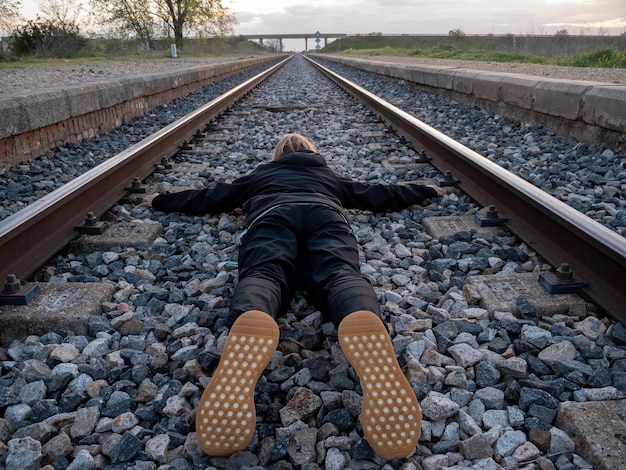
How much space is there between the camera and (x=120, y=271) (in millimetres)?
2637

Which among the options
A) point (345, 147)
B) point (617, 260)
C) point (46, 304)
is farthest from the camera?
point (345, 147)

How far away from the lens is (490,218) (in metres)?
3.11

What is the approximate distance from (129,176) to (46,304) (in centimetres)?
189

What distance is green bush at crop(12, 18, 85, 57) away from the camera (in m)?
20.8

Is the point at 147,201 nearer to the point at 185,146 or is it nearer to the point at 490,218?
the point at 185,146

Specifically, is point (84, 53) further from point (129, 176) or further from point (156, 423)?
point (156, 423)

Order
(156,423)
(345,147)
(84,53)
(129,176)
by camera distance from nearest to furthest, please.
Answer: (156,423)
(129,176)
(345,147)
(84,53)

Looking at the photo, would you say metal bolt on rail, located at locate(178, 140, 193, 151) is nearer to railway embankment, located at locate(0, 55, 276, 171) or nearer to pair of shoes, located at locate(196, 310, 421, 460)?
railway embankment, located at locate(0, 55, 276, 171)

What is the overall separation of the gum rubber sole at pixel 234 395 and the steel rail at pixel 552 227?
137cm

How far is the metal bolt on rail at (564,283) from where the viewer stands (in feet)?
7.46

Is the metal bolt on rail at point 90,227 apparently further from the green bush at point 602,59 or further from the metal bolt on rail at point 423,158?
the green bush at point 602,59

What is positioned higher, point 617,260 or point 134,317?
point 617,260

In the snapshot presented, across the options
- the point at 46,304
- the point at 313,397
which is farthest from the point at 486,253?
the point at 46,304

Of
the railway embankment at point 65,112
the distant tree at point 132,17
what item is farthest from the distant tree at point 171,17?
the railway embankment at point 65,112
